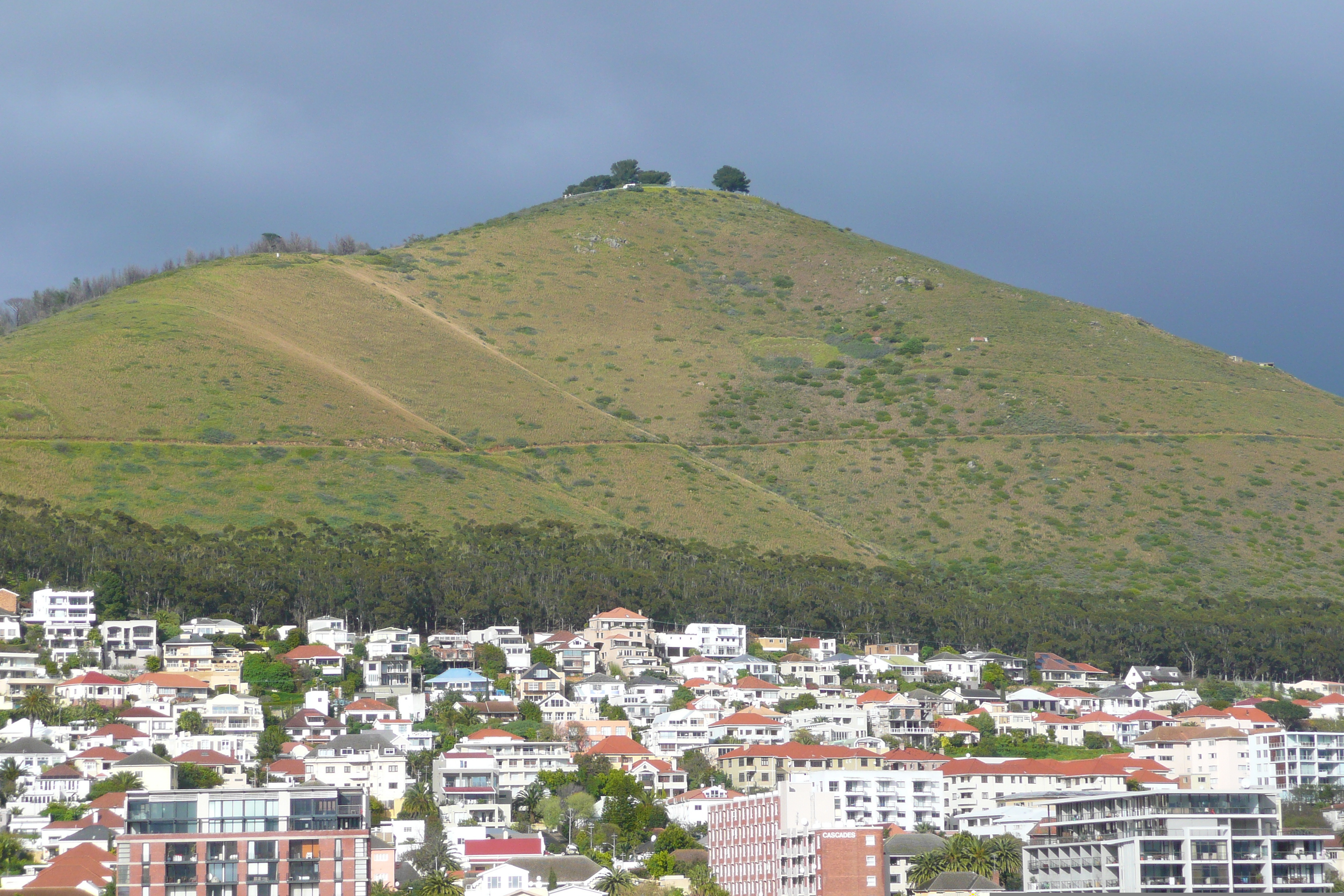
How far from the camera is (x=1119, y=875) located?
7888cm

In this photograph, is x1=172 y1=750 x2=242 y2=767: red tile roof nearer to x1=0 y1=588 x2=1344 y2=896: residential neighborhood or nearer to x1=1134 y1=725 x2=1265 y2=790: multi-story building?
x1=0 y1=588 x2=1344 y2=896: residential neighborhood

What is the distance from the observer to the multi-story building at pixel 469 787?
9669 cm

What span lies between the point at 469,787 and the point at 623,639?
3352cm

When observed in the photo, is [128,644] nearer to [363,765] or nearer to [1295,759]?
[363,765]

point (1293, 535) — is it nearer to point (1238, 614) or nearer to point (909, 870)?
point (1238, 614)

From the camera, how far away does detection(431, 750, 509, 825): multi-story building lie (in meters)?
96.7

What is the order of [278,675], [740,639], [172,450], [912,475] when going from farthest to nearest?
[912,475] → [172,450] → [740,639] → [278,675]

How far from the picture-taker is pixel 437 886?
79.5m

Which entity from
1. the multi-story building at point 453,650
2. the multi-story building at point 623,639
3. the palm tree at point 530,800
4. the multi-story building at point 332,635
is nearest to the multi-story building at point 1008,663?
the multi-story building at point 623,639

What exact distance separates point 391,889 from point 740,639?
5773 centimetres

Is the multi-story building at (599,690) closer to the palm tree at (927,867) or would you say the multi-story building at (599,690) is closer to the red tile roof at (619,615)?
the red tile roof at (619,615)

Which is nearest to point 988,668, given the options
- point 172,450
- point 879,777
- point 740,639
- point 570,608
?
Result: point 740,639

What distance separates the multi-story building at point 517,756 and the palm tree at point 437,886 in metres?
18.3

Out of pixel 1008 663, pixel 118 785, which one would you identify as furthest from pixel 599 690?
pixel 118 785
